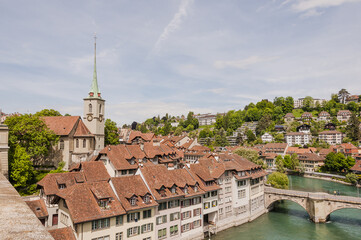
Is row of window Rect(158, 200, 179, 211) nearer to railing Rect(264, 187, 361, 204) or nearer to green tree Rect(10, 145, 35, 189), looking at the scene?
green tree Rect(10, 145, 35, 189)

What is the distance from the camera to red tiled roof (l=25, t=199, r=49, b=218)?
33747 millimetres

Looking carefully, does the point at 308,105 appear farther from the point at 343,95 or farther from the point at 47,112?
the point at 47,112

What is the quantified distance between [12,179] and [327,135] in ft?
436

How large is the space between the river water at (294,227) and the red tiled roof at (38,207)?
24770mm

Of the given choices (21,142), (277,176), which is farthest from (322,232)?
(21,142)

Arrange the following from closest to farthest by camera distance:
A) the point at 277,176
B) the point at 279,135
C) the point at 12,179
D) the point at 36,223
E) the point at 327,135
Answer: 1. the point at 36,223
2. the point at 12,179
3. the point at 277,176
4. the point at 327,135
5. the point at 279,135

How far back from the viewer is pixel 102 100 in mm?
63656

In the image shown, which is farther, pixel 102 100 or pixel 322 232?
→ pixel 102 100

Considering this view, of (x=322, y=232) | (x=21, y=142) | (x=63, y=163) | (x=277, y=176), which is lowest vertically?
(x=322, y=232)

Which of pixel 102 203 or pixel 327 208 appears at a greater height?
pixel 102 203

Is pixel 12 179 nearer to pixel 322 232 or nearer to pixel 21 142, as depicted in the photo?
pixel 21 142

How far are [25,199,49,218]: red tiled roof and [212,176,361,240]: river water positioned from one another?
24.8 m

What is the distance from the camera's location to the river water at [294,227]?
4075 centimetres

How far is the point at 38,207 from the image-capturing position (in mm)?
34531
